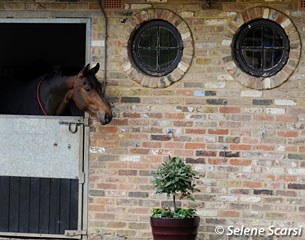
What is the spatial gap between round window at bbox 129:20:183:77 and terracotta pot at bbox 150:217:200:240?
1.57 m

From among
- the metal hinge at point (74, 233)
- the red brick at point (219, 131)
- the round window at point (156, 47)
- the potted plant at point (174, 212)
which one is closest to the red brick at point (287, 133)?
Result: the red brick at point (219, 131)

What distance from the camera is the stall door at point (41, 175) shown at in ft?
30.7

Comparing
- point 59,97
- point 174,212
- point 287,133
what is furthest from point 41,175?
point 287,133

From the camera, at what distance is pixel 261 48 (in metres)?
9.07

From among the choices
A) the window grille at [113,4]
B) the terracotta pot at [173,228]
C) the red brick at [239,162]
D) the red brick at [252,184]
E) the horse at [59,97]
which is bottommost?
the terracotta pot at [173,228]

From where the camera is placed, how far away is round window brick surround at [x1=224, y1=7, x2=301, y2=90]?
8938 mm

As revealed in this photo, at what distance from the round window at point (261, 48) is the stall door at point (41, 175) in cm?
181

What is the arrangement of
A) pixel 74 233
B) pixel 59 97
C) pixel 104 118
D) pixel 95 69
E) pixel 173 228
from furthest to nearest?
pixel 59 97 → pixel 74 233 → pixel 95 69 → pixel 104 118 → pixel 173 228

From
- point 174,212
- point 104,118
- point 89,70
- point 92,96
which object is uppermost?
point 89,70

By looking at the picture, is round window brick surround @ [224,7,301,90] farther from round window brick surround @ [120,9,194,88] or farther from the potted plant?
the potted plant

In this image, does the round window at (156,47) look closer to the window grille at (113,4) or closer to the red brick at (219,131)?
the window grille at (113,4)

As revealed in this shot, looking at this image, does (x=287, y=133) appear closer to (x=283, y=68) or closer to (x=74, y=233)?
(x=283, y=68)

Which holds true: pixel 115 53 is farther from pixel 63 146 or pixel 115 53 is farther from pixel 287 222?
pixel 287 222

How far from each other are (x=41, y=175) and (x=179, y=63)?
6.06 feet
